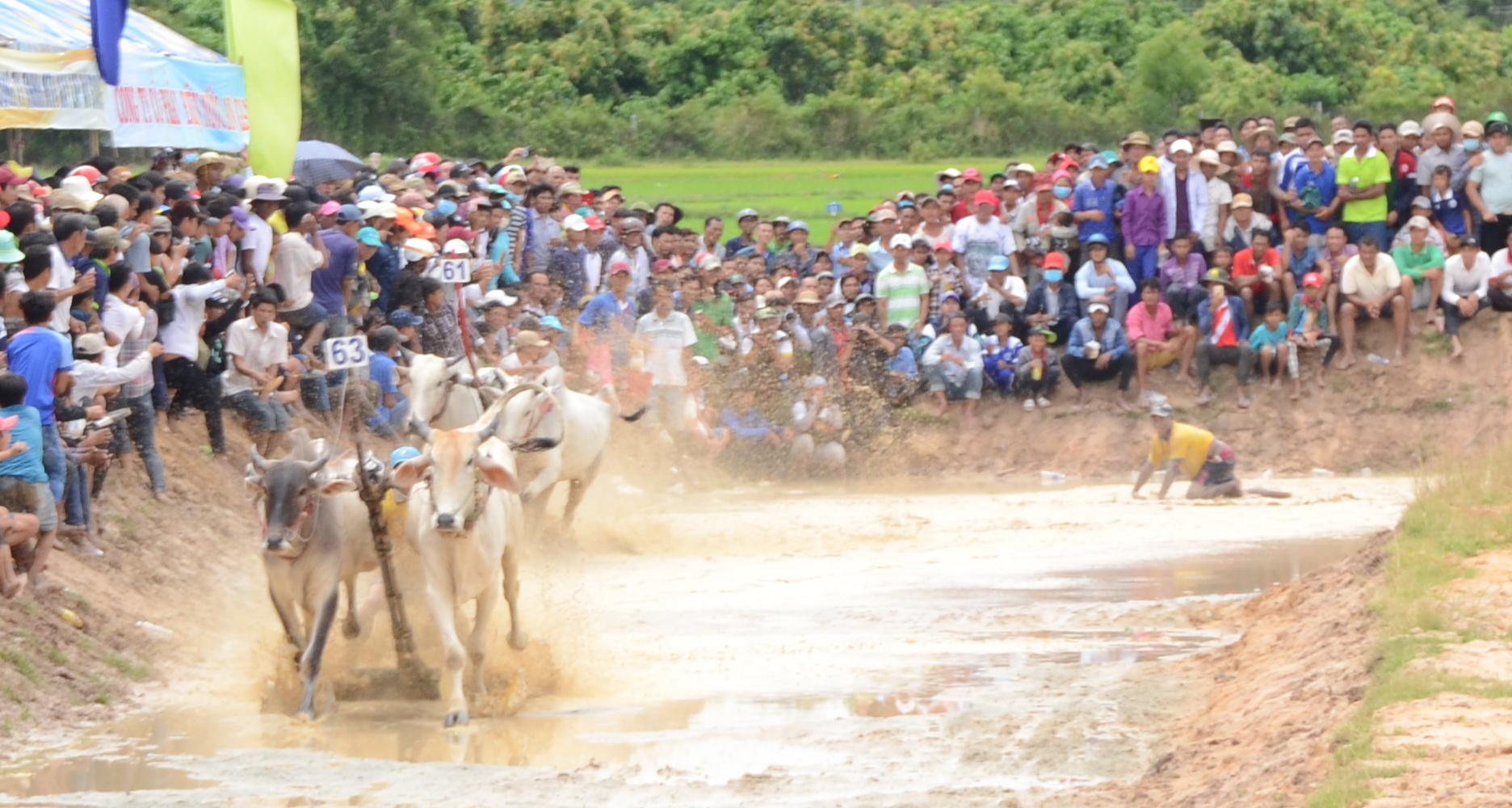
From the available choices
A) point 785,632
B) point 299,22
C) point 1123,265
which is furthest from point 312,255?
point 299,22

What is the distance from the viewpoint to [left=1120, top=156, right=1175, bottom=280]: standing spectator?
69.8 ft

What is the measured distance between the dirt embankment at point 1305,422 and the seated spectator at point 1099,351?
231 mm

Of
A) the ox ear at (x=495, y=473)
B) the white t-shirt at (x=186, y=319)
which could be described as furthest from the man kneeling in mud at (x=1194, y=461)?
the ox ear at (x=495, y=473)

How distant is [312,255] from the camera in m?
16.5

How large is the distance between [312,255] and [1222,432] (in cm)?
1014

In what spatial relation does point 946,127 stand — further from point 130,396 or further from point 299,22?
point 130,396

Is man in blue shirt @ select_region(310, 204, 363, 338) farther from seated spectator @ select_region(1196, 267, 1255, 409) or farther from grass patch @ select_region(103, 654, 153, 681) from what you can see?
seated spectator @ select_region(1196, 267, 1255, 409)

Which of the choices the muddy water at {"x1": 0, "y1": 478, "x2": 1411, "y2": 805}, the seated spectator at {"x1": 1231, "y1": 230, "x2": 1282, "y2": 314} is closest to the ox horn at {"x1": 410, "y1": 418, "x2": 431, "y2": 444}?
the muddy water at {"x1": 0, "y1": 478, "x2": 1411, "y2": 805}

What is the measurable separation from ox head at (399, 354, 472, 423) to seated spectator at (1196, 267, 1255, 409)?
972 centimetres

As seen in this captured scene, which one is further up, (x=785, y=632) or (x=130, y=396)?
(x=130, y=396)

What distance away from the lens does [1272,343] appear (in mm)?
21953

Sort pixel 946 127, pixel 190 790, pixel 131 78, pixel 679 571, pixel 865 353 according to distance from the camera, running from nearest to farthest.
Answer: pixel 190 790 → pixel 679 571 → pixel 131 78 → pixel 865 353 → pixel 946 127

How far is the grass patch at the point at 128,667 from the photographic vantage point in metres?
11.8

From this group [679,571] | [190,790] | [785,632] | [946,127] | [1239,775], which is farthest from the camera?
[946,127]
